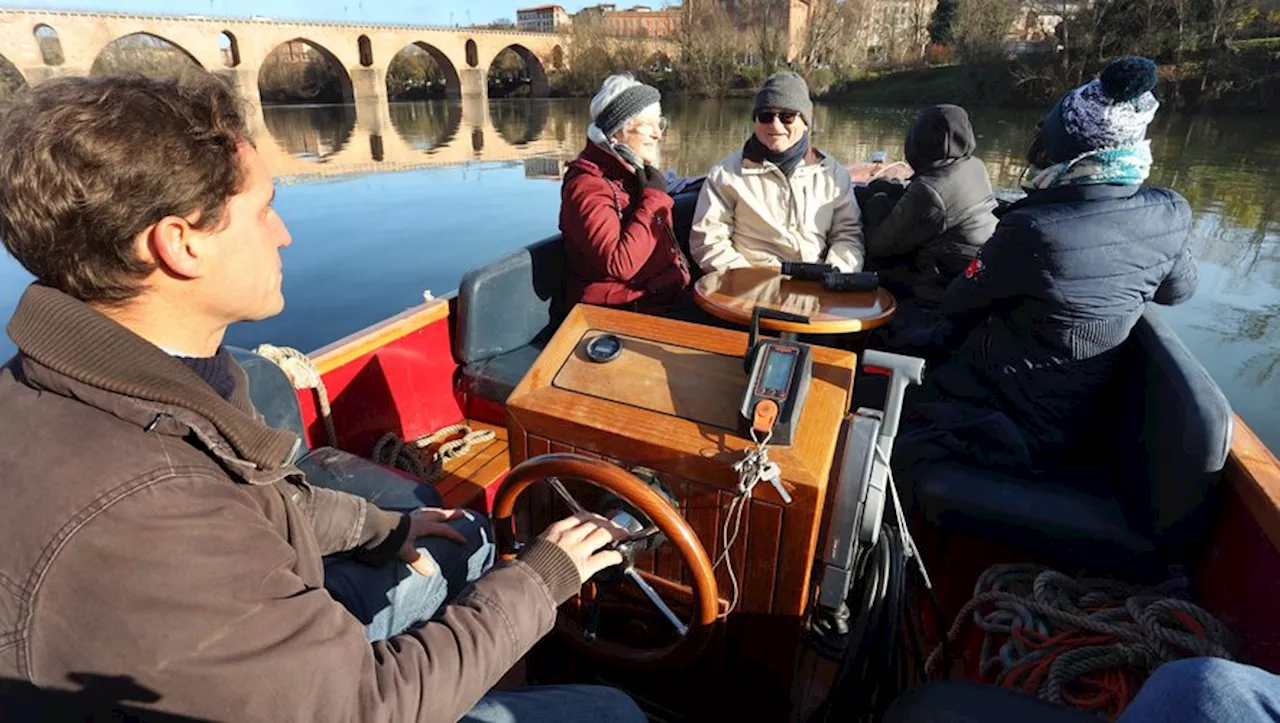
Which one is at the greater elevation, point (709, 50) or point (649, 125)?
point (709, 50)

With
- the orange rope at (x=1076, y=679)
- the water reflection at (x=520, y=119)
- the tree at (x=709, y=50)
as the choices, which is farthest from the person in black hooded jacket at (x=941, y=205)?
the tree at (x=709, y=50)

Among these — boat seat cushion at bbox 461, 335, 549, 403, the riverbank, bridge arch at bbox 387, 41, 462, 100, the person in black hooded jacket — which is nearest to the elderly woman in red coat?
boat seat cushion at bbox 461, 335, 549, 403

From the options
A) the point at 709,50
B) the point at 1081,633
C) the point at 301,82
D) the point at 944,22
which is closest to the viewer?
the point at 1081,633

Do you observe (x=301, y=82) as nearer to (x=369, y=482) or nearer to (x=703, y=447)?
(x=369, y=482)

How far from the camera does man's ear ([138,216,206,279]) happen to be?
0.79m

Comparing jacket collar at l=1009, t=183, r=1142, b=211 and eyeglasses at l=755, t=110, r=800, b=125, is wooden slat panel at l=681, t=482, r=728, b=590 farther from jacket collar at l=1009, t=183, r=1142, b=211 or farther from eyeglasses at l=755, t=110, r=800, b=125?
eyeglasses at l=755, t=110, r=800, b=125

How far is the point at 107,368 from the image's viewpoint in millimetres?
732

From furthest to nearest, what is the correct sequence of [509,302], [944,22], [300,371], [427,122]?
[944,22]
[427,122]
[509,302]
[300,371]

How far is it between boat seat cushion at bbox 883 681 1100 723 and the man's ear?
1107 millimetres

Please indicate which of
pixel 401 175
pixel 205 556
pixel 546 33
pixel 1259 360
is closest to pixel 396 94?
pixel 546 33

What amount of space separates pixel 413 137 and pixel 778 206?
849 inches

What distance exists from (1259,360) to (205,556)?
800 cm

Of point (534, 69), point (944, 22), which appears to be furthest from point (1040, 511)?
point (534, 69)

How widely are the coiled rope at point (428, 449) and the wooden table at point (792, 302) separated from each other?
3.28 feet
